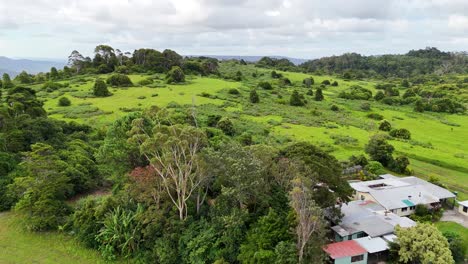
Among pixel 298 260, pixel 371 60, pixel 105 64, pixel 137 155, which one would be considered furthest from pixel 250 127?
pixel 371 60

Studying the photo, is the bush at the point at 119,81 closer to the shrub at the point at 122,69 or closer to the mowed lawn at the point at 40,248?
the shrub at the point at 122,69

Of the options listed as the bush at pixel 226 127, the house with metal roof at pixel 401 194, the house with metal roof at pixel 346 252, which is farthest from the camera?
the bush at pixel 226 127

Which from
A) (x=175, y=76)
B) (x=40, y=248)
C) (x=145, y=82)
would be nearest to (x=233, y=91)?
(x=175, y=76)

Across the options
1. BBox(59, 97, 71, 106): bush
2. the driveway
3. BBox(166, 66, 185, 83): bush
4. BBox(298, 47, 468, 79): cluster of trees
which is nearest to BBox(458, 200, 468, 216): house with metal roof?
the driveway

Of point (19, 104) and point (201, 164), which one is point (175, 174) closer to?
point (201, 164)

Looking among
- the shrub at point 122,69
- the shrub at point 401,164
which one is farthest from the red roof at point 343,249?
the shrub at point 122,69

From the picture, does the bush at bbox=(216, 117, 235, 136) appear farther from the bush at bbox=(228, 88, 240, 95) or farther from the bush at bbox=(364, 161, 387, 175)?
the bush at bbox=(228, 88, 240, 95)
